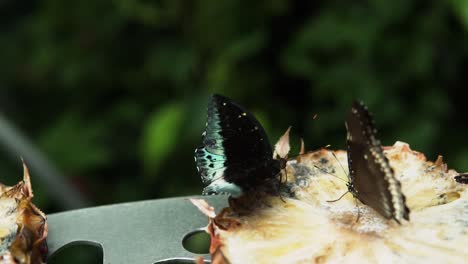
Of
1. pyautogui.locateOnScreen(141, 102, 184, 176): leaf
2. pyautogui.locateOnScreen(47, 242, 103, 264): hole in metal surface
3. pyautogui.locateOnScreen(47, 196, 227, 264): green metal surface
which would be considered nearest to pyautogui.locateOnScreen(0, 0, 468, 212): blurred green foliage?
pyautogui.locateOnScreen(141, 102, 184, 176): leaf

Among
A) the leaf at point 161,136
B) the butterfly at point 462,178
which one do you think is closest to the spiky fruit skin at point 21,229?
the butterfly at point 462,178

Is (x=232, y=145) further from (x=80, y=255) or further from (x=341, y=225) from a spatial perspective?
(x=80, y=255)

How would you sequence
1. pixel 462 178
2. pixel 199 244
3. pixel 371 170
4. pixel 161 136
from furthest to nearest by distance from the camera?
pixel 161 136 < pixel 199 244 < pixel 462 178 < pixel 371 170

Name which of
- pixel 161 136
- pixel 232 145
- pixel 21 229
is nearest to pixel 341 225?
pixel 232 145

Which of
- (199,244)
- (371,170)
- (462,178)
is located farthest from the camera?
(199,244)

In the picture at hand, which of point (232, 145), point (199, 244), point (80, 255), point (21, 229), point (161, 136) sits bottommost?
point (80, 255)

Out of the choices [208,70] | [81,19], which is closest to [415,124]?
[208,70]

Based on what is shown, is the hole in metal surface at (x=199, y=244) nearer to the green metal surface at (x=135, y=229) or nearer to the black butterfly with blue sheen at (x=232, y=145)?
the green metal surface at (x=135, y=229)
